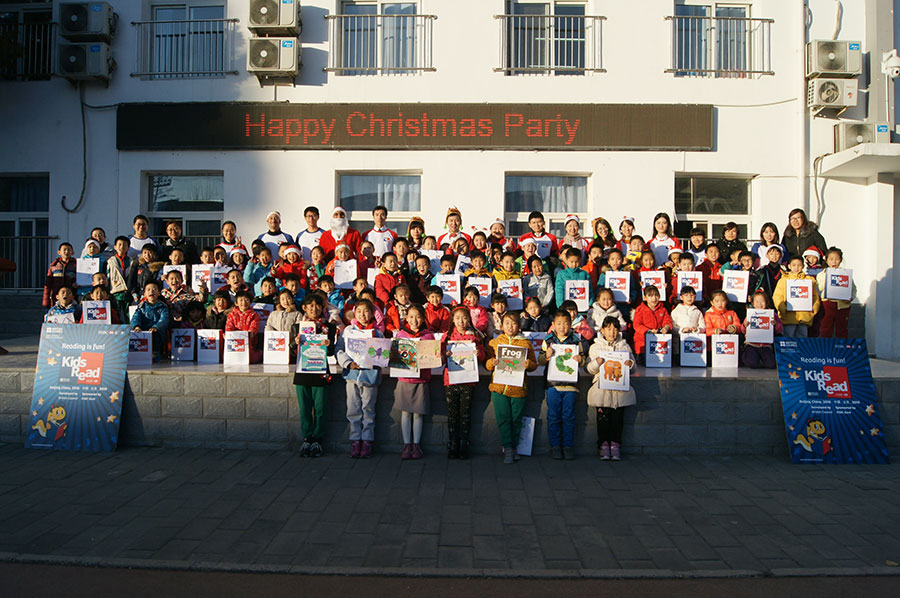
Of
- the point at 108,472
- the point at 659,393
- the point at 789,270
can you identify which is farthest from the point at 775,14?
the point at 108,472

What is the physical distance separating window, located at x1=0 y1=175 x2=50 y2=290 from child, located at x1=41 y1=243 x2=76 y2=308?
326 centimetres

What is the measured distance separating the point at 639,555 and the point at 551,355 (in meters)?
2.72

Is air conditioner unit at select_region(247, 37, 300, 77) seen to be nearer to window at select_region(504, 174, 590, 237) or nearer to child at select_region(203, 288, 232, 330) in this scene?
window at select_region(504, 174, 590, 237)

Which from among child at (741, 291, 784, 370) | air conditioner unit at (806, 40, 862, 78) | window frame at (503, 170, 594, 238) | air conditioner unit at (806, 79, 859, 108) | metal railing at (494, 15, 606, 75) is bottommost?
child at (741, 291, 784, 370)

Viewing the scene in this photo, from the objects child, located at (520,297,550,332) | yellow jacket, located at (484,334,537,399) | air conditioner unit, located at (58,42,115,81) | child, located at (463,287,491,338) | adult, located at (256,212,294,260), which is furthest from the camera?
air conditioner unit, located at (58,42,115,81)

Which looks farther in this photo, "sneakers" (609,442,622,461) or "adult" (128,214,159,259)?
"adult" (128,214,159,259)

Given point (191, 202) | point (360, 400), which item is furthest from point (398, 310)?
point (191, 202)

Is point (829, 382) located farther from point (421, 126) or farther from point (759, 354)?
point (421, 126)

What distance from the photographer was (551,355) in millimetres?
6953

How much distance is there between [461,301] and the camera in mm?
8750

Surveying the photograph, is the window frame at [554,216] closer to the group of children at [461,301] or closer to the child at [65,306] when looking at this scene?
the group of children at [461,301]

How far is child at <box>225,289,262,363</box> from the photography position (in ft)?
26.9

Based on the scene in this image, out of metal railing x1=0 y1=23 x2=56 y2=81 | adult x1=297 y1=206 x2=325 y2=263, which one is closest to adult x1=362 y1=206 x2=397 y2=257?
adult x1=297 y1=206 x2=325 y2=263

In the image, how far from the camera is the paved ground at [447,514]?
4.43 m
